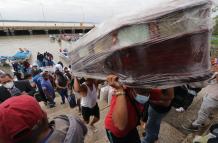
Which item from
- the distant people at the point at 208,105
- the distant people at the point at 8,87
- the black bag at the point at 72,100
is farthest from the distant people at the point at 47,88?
the distant people at the point at 208,105

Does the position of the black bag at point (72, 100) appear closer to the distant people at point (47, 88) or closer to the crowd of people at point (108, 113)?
the distant people at point (47, 88)

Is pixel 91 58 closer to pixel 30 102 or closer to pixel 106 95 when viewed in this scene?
pixel 30 102

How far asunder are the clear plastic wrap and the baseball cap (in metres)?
0.74

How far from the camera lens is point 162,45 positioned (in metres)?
1.39

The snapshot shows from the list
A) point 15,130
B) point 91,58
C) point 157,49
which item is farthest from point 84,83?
→ point 15,130

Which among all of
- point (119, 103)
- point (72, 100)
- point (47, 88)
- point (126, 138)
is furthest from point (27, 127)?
point (47, 88)

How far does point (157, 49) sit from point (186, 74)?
30 centimetres

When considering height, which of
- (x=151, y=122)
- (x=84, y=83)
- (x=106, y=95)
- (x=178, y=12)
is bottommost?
(x=106, y=95)

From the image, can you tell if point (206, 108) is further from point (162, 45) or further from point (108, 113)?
point (162, 45)

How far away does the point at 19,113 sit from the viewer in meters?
1.04

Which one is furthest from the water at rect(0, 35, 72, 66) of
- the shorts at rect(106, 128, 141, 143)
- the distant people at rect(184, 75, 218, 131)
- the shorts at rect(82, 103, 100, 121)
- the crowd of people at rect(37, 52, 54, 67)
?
the shorts at rect(106, 128, 141, 143)

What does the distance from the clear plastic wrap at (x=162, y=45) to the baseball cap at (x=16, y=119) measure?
74 centimetres

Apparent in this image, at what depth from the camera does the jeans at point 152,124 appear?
2.47m

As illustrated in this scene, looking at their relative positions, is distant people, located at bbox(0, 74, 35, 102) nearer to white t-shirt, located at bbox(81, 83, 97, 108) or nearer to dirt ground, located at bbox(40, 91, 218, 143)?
white t-shirt, located at bbox(81, 83, 97, 108)
